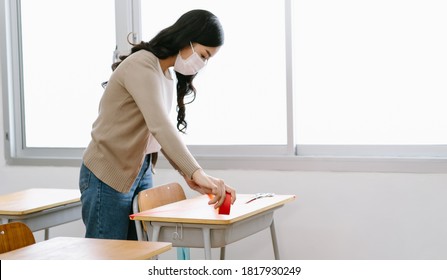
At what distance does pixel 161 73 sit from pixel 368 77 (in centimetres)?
140

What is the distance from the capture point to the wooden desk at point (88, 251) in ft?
5.82

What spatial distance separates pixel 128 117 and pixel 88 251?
567mm

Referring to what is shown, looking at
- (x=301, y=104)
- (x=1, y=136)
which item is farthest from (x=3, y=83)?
(x=301, y=104)

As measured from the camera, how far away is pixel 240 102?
3613 millimetres

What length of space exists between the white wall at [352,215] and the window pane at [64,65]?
1042mm

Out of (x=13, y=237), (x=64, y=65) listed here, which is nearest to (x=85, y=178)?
(x=13, y=237)

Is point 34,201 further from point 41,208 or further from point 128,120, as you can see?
point 128,120

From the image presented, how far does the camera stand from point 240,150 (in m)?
3.62

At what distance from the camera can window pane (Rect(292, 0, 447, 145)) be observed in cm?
318

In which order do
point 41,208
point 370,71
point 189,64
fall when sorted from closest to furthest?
point 189,64 < point 41,208 < point 370,71

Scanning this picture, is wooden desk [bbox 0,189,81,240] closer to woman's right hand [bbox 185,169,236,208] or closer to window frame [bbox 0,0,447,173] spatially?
window frame [bbox 0,0,447,173]

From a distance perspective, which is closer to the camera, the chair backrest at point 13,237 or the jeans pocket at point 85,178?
the chair backrest at point 13,237

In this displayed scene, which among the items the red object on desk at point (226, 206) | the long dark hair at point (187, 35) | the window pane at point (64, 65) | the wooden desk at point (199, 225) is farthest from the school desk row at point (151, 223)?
the window pane at point (64, 65)

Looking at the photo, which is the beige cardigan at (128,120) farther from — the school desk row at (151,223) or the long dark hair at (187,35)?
the school desk row at (151,223)
